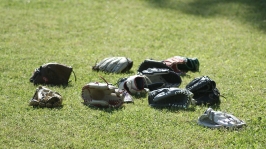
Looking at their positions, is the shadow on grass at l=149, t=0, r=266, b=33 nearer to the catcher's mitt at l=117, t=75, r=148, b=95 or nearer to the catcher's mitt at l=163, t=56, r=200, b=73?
the catcher's mitt at l=163, t=56, r=200, b=73

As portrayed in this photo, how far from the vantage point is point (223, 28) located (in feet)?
45.2

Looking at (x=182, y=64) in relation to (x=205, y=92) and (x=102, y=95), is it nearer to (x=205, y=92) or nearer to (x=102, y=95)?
(x=205, y=92)

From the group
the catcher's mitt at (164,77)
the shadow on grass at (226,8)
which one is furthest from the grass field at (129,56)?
the catcher's mitt at (164,77)

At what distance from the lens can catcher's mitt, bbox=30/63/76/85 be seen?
8.41 meters

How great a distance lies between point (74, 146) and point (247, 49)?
662 centimetres

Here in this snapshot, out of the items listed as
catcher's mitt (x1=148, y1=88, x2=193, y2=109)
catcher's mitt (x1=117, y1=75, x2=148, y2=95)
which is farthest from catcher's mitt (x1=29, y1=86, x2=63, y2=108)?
catcher's mitt (x1=148, y1=88, x2=193, y2=109)

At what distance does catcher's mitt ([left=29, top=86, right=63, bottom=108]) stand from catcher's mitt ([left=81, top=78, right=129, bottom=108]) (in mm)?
364

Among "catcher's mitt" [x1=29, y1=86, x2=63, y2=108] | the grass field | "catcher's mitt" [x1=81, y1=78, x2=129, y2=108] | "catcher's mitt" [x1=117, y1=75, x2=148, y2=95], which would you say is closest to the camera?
the grass field

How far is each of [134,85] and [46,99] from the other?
4.54 feet

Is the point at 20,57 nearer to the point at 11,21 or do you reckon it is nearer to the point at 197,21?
the point at 11,21

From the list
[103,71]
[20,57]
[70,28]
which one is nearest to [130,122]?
[103,71]

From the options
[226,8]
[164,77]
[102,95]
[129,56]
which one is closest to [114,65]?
[164,77]

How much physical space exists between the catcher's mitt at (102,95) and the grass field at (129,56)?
0.43 ft

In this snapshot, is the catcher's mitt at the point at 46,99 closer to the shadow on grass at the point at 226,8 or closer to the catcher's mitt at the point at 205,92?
the catcher's mitt at the point at 205,92
